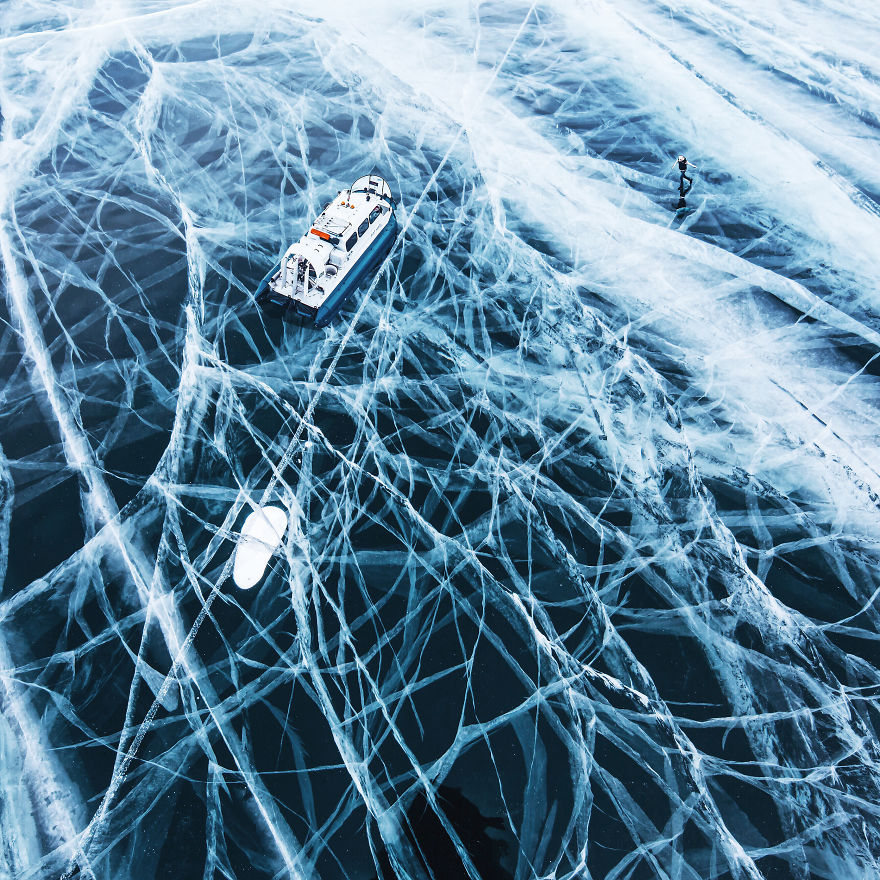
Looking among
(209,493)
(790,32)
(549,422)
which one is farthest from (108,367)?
(790,32)

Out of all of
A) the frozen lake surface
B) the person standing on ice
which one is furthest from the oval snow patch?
the person standing on ice

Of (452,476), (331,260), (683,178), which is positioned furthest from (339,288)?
(683,178)

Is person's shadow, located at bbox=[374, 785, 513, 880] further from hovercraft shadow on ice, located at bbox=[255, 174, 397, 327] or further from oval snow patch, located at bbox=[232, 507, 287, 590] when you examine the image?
hovercraft shadow on ice, located at bbox=[255, 174, 397, 327]

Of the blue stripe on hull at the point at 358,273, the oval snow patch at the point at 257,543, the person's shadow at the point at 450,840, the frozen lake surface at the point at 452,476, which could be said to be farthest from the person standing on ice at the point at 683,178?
the person's shadow at the point at 450,840

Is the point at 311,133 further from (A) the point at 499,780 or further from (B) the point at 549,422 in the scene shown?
(A) the point at 499,780

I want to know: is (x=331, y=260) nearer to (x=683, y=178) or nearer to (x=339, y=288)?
(x=339, y=288)
